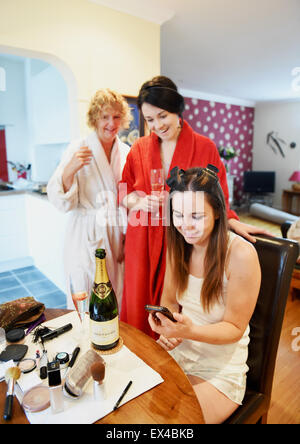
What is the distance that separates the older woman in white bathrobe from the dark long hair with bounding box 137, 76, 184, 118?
278mm

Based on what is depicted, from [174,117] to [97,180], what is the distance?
581mm

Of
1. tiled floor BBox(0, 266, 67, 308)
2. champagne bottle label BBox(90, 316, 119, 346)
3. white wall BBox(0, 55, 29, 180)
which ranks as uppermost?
white wall BBox(0, 55, 29, 180)

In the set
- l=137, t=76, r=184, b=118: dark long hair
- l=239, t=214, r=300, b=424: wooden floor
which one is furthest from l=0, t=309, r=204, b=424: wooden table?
l=239, t=214, r=300, b=424: wooden floor

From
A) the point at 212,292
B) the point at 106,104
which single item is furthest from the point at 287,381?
the point at 106,104

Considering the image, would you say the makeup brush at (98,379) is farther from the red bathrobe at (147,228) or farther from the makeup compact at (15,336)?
the red bathrobe at (147,228)

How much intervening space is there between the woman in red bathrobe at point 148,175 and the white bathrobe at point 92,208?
0.49 feet

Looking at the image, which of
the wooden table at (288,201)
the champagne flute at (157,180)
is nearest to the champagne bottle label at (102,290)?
the champagne flute at (157,180)

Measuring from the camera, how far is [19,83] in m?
3.87

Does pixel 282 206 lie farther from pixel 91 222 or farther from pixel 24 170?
pixel 91 222

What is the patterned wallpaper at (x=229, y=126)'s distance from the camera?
5.92 metres

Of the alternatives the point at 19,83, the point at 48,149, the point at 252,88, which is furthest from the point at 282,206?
the point at 19,83

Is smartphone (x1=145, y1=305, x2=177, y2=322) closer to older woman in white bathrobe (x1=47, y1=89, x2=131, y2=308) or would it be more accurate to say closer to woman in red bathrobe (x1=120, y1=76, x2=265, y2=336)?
woman in red bathrobe (x1=120, y1=76, x2=265, y2=336)

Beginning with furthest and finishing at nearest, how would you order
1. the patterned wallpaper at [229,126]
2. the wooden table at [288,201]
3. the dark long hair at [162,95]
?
the wooden table at [288,201]
the patterned wallpaper at [229,126]
the dark long hair at [162,95]

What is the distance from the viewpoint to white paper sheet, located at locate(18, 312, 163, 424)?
2.19ft
